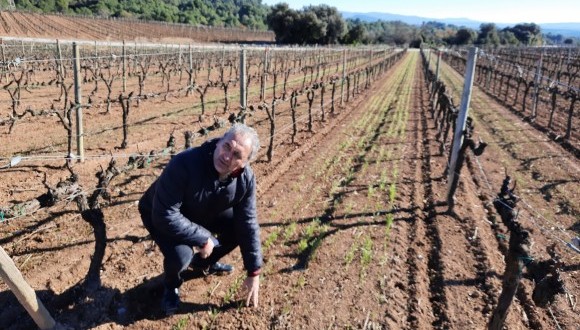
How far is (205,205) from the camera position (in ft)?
11.1

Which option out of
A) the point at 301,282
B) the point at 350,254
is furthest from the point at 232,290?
the point at 350,254

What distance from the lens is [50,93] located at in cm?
1605

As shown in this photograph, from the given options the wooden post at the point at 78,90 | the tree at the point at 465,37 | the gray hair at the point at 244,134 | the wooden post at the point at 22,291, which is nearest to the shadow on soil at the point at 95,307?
the wooden post at the point at 22,291

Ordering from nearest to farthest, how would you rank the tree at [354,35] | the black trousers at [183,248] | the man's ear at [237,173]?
1. the man's ear at [237,173]
2. the black trousers at [183,248]
3. the tree at [354,35]

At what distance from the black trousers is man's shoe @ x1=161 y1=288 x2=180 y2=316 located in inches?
2.3

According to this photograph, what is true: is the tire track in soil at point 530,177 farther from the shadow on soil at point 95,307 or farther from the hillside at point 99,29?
the hillside at point 99,29

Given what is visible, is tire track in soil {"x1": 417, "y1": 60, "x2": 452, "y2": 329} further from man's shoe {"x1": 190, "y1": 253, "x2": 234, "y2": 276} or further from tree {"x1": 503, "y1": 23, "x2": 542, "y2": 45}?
tree {"x1": 503, "y1": 23, "x2": 542, "y2": 45}

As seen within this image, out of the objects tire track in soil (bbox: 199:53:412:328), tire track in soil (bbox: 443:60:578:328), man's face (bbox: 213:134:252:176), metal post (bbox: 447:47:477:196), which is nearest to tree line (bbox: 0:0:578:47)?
tire track in soil (bbox: 443:60:578:328)

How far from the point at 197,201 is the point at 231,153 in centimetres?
54

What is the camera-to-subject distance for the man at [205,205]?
313 centimetres

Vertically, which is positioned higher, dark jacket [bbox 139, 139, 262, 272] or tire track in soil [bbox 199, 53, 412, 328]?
dark jacket [bbox 139, 139, 262, 272]

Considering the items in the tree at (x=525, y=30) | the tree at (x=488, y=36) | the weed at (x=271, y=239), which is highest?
the tree at (x=525, y=30)

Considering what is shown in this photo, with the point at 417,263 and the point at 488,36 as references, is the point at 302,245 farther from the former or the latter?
the point at 488,36

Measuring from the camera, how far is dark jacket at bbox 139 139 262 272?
3154 millimetres
